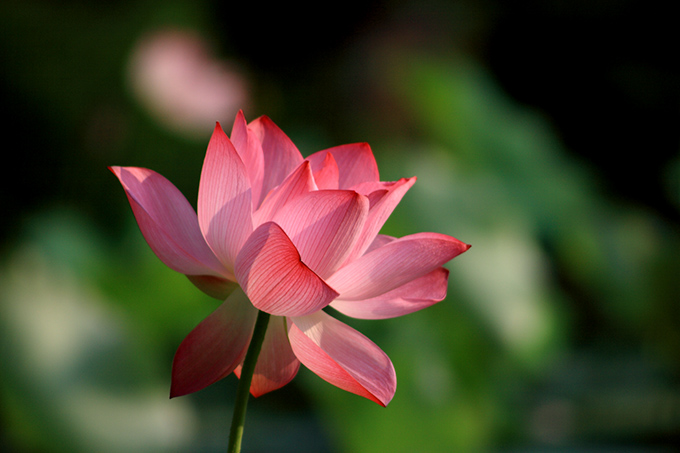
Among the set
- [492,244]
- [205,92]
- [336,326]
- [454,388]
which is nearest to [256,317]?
[336,326]

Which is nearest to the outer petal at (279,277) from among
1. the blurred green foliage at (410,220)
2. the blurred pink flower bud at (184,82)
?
the blurred green foliage at (410,220)

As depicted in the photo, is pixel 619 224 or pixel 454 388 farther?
pixel 619 224

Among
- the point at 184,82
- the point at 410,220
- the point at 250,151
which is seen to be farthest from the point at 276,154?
the point at 184,82

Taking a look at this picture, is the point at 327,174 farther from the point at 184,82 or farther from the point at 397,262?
the point at 184,82

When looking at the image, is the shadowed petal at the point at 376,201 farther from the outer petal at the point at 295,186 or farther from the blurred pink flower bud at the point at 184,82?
the blurred pink flower bud at the point at 184,82

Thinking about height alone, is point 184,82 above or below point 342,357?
above

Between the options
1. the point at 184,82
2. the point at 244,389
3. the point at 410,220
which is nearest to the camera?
the point at 244,389

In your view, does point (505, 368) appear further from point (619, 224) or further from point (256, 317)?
point (256, 317)
